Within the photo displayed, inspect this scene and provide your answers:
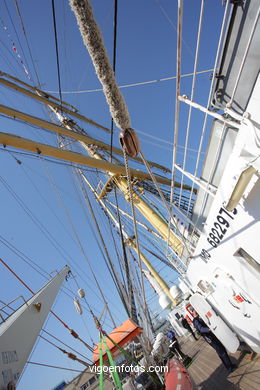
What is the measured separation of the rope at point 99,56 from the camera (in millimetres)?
1123

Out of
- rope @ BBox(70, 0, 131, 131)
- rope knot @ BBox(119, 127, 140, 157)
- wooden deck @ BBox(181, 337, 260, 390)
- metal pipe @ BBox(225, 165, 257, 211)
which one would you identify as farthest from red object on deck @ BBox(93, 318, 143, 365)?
rope @ BBox(70, 0, 131, 131)

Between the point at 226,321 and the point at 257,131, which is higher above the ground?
the point at 257,131

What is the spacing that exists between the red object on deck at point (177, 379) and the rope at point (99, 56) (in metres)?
4.12

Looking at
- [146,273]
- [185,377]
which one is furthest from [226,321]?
[146,273]

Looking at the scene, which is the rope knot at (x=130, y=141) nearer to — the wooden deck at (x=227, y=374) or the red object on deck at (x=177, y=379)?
the red object on deck at (x=177, y=379)

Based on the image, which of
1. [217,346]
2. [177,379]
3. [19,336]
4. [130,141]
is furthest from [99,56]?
[217,346]

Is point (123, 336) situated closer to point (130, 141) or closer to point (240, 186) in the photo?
point (240, 186)

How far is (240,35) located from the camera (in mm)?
2107

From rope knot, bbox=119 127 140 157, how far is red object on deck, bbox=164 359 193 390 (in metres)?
3.90

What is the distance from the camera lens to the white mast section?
2670 millimetres

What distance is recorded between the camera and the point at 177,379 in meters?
3.44

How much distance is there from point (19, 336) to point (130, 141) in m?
3.78

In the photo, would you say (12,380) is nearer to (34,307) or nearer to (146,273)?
(34,307)

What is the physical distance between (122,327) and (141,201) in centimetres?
468
